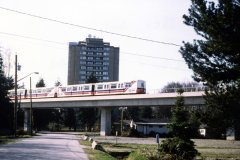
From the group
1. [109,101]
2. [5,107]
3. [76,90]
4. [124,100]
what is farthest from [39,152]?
[76,90]

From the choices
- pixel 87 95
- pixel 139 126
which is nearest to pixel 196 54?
pixel 87 95

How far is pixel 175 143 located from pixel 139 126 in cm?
8221

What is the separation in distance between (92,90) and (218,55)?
193ft

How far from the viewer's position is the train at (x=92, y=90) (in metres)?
73.1

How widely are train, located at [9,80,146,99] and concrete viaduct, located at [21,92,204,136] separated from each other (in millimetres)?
784

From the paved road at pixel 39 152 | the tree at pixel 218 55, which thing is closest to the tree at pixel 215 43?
the tree at pixel 218 55

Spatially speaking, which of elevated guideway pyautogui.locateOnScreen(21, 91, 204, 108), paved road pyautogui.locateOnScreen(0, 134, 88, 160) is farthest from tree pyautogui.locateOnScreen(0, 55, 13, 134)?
paved road pyautogui.locateOnScreen(0, 134, 88, 160)

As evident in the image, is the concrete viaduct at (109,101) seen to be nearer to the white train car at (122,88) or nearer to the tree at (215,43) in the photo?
the white train car at (122,88)

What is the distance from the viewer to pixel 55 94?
91.6 m

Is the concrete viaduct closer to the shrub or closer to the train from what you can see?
the train

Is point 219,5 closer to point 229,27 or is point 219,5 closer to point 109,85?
point 229,27

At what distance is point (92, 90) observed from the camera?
82.7 m

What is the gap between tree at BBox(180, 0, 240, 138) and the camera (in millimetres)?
23422

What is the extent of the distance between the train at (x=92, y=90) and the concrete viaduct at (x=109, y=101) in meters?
0.78
